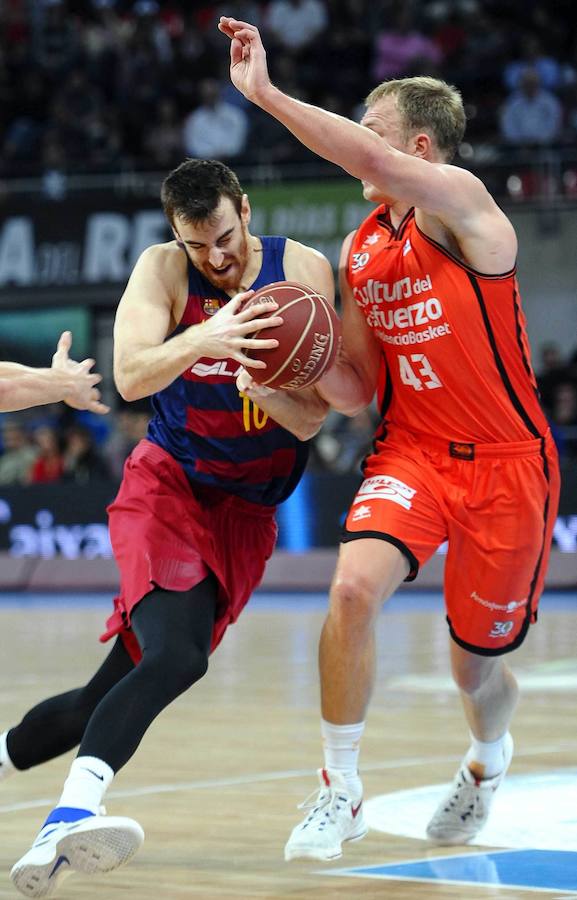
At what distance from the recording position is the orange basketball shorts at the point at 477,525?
4.61 m

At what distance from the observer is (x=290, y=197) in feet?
52.5

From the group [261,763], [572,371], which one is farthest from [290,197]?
[261,763]

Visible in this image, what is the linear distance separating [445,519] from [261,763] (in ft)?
6.15

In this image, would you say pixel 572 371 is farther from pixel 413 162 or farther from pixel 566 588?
pixel 413 162

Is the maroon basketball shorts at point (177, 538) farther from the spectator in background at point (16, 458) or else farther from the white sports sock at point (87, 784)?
the spectator in background at point (16, 458)

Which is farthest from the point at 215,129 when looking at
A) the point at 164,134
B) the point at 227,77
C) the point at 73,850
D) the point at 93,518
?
the point at 73,850

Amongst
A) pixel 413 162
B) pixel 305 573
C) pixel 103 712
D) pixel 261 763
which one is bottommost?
pixel 305 573

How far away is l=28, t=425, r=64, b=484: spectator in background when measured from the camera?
51.1 feet

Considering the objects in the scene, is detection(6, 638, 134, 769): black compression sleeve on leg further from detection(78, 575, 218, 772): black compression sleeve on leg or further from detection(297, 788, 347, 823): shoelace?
detection(297, 788, 347, 823): shoelace

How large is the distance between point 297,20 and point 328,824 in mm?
15104

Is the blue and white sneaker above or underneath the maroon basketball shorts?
underneath

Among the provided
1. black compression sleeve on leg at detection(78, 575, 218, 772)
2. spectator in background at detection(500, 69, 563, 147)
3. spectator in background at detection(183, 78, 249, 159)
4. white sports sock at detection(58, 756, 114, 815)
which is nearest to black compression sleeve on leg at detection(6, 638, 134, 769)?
black compression sleeve on leg at detection(78, 575, 218, 772)

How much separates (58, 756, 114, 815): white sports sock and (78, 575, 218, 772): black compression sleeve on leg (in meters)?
0.03

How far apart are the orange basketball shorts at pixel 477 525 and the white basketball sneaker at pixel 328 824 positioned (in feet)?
1.94
